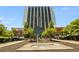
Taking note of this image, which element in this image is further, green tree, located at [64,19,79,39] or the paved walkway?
green tree, located at [64,19,79,39]

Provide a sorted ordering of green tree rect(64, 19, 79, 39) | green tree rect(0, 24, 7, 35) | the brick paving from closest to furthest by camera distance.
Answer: the brick paving, green tree rect(0, 24, 7, 35), green tree rect(64, 19, 79, 39)

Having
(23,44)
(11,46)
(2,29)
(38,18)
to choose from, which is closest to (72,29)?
(38,18)

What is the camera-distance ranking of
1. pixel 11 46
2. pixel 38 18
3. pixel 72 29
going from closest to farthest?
pixel 38 18 < pixel 11 46 < pixel 72 29

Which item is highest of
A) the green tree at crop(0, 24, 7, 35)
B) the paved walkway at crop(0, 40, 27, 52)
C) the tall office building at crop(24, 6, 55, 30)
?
the tall office building at crop(24, 6, 55, 30)

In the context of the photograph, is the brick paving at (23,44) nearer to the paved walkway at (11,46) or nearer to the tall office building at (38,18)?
the paved walkway at (11,46)

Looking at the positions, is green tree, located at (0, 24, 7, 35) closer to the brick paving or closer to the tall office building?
the brick paving

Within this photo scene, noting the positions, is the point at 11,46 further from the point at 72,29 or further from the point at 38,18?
the point at 72,29

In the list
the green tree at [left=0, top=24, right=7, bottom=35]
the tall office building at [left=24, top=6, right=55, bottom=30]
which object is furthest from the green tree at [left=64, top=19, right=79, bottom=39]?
the green tree at [left=0, top=24, right=7, bottom=35]

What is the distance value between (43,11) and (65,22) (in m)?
0.81

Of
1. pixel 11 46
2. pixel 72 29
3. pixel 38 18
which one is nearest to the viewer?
pixel 38 18

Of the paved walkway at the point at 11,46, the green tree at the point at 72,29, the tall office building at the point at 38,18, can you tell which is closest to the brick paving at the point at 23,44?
the paved walkway at the point at 11,46

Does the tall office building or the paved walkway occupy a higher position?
the tall office building

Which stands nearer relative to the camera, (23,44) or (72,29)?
(23,44)
